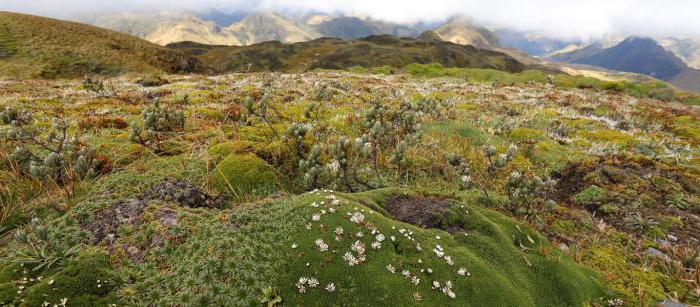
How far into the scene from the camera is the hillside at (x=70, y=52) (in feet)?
165

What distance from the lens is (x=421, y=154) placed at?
11.2 meters

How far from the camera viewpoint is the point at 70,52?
5562cm

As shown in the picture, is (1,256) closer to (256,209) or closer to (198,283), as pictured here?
(198,283)

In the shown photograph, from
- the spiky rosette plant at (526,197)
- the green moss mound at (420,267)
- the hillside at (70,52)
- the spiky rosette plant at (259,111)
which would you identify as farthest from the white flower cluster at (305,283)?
the hillside at (70,52)

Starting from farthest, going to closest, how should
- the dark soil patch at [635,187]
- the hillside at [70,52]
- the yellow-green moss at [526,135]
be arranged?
the hillside at [70,52], the yellow-green moss at [526,135], the dark soil patch at [635,187]

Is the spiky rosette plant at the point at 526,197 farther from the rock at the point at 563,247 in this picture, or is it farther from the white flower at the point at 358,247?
the white flower at the point at 358,247

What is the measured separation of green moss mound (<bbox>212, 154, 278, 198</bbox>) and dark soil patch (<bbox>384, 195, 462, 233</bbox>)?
2.84 meters

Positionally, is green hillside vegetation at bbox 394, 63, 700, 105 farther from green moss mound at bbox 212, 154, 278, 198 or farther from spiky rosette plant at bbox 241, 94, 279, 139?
green moss mound at bbox 212, 154, 278, 198

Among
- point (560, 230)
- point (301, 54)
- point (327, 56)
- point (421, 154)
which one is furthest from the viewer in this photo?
point (301, 54)

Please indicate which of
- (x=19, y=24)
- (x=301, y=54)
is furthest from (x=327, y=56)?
(x=19, y=24)

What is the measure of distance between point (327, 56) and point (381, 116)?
171 metres

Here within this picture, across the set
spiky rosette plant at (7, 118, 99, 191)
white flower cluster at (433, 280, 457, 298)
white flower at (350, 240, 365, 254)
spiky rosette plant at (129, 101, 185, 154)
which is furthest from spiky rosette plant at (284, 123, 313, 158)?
white flower cluster at (433, 280, 457, 298)

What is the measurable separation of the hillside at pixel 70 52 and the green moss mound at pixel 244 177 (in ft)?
181

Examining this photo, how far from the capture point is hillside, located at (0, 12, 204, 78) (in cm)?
5031
